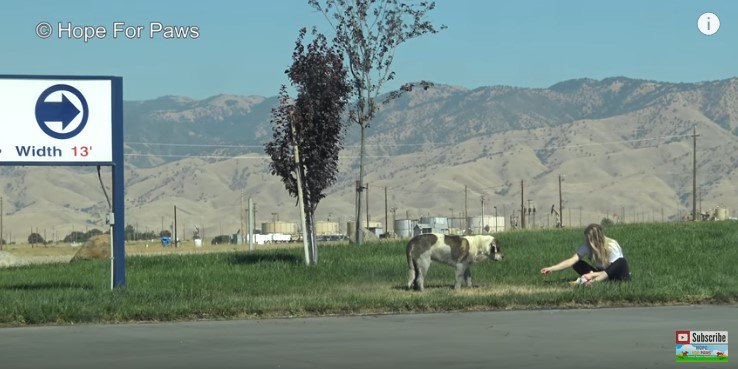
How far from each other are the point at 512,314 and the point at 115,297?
782 centimetres

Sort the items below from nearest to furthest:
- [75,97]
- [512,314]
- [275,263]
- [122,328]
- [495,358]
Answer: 1. [495,358]
2. [122,328]
3. [512,314]
4. [75,97]
5. [275,263]

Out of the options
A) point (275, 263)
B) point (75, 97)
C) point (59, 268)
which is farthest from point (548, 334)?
point (59, 268)

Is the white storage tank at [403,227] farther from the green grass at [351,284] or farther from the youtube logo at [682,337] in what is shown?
the youtube logo at [682,337]

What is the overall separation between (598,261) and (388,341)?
10.4 metres

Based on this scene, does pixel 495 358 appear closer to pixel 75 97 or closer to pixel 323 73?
pixel 75 97

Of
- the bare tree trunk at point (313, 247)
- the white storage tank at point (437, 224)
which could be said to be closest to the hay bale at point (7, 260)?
the bare tree trunk at point (313, 247)

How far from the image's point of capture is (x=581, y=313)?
21.4 metres

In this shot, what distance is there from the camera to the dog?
87.4ft

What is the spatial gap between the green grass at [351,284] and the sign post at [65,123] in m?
2.73

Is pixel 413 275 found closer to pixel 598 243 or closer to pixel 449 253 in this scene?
pixel 449 253

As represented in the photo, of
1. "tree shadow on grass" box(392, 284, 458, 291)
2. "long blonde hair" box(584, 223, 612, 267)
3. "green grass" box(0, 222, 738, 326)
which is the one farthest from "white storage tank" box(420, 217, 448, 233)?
"long blonde hair" box(584, 223, 612, 267)

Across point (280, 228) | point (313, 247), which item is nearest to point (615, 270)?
point (313, 247)

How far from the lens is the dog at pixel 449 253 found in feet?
87.4

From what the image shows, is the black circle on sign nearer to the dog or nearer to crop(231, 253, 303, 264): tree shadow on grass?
the dog
